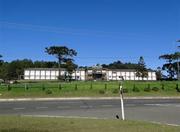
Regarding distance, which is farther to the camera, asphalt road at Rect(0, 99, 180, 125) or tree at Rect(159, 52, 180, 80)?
tree at Rect(159, 52, 180, 80)

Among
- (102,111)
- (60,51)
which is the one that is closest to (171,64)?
(60,51)

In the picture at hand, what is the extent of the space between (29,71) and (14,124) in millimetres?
137050

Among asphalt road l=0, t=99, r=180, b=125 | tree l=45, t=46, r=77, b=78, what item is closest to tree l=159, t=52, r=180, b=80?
tree l=45, t=46, r=77, b=78

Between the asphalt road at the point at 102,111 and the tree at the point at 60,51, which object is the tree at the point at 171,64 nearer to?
the tree at the point at 60,51

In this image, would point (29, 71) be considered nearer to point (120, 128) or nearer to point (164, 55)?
point (164, 55)

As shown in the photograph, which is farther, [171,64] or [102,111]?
[171,64]

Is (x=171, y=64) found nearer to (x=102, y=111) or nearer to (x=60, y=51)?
(x=60, y=51)

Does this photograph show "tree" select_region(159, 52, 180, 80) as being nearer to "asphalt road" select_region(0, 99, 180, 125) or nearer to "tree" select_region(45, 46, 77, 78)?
"tree" select_region(45, 46, 77, 78)

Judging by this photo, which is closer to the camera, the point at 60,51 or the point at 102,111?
the point at 102,111

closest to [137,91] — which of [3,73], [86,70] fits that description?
[3,73]

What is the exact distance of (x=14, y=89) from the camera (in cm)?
4694

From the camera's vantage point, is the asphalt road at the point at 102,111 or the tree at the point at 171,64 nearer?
the asphalt road at the point at 102,111

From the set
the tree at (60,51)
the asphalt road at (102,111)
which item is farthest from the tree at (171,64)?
the asphalt road at (102,111)

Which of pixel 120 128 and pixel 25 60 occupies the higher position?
pixel 25 60
